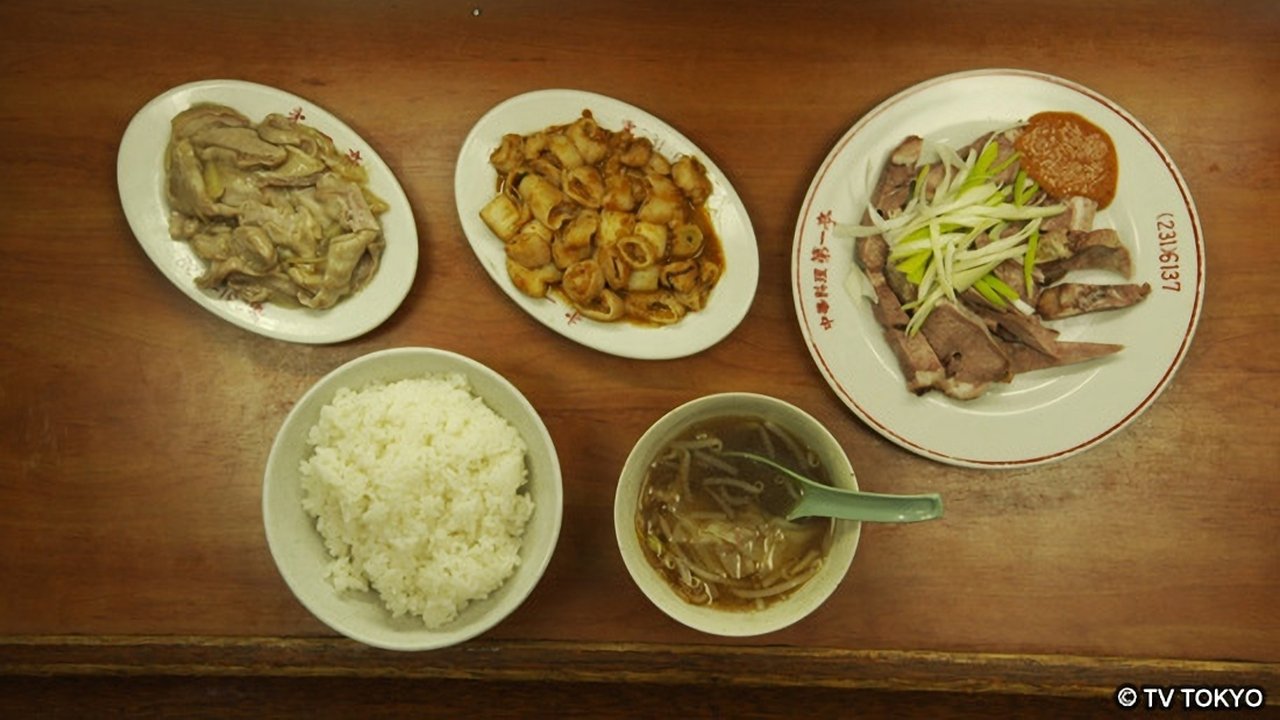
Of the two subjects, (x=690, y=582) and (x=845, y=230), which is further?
(x=845, y=230)

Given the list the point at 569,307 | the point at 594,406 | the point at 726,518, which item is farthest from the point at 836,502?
the point at 569,307

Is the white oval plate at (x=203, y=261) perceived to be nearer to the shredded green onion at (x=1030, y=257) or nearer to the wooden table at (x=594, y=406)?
the wooden table at (x=594, y=406)

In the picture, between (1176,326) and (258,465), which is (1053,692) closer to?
(1176,326)

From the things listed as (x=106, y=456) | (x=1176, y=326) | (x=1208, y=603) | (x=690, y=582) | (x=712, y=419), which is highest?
(x=1176, y=326)

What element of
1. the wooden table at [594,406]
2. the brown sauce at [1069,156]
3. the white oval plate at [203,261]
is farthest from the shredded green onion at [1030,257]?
the white oval plate at [203,261]

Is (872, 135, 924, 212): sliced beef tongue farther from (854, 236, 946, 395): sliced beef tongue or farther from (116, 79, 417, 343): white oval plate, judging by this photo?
(116, 79, 417, 343): white oval plate

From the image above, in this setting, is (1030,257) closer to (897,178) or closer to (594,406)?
(897,178)

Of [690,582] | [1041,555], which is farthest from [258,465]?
[1041,555]
